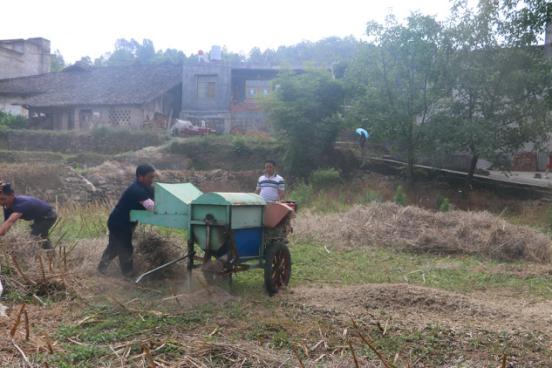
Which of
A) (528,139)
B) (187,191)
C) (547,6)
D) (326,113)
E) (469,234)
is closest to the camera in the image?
(187,191)

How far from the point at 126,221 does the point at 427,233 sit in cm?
648

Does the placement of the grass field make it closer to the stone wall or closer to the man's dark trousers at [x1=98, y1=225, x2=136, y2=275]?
the man's dark trousers at [x1=98, y1=225, x2=136, y2=275]

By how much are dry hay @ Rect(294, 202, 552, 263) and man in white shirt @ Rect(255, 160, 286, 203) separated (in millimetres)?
2508

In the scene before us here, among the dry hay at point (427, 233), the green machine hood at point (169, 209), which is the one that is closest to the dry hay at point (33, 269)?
the green machine hood at point (169, 209)

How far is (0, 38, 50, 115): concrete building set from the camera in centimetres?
4209

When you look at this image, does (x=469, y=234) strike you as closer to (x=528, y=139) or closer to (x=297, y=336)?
(x=297, y=336)

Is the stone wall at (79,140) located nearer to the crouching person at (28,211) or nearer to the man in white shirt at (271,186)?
the man in white shirt at (271,186)

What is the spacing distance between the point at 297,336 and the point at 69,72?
37589mm

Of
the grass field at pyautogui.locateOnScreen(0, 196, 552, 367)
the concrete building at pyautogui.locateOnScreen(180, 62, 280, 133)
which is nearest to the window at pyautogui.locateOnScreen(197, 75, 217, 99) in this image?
the concrete building at pyautogui.locateOnScreen(180, 62, 280, 133)

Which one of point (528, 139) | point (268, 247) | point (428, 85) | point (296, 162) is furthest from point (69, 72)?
point (268, 247)

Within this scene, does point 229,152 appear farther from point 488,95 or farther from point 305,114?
point 488,95

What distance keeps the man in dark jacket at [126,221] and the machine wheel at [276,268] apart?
1.69 m

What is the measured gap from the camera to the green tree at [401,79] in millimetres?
20656

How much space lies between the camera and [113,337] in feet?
16.6
